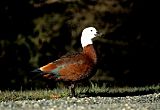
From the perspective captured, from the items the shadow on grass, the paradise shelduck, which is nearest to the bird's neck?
the paradise shelduck

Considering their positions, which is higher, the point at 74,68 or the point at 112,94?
the point at 74,68

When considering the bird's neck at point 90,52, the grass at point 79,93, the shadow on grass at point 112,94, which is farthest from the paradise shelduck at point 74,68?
the shadow on grass at point 112,94

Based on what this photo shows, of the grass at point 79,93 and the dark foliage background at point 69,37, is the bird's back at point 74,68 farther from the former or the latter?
the dark foliage background at point 69,37

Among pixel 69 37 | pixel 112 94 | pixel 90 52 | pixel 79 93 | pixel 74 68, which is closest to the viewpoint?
pixel 74 68

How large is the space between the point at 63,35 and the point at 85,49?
964cm

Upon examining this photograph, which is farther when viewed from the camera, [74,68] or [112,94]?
[112,94]

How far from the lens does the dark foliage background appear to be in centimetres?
2698

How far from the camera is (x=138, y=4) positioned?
→ 28.0 metres

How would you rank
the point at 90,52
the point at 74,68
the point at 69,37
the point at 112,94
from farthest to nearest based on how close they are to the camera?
the point at 69,37 → the point at 112,94 → the point at 90,52 → the point at 74,68

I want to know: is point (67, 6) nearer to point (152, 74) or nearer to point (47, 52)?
point (47, 52)

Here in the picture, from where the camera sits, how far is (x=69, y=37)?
27.1 m

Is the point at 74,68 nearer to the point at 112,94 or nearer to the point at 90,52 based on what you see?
the point at 90,52

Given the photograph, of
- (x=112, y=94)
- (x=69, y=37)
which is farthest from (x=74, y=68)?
(x=69, y=37)

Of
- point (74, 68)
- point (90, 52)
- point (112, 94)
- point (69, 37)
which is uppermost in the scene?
point (69, 37)
